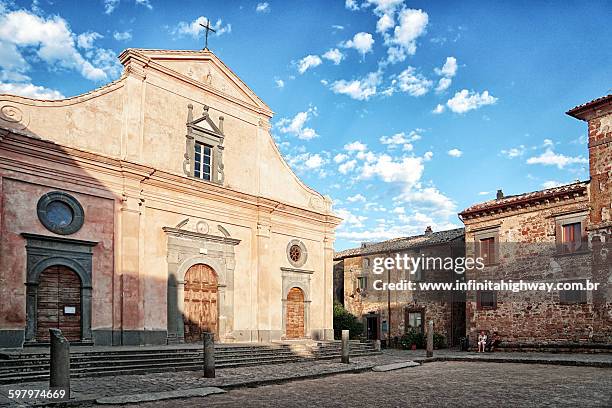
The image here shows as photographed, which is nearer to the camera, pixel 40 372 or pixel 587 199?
pixel 40 372

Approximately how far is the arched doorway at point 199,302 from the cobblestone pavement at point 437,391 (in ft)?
20.5

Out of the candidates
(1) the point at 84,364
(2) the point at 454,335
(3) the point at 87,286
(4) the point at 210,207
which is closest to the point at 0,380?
(1) the point at 84,364

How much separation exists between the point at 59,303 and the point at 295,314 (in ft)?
32.6

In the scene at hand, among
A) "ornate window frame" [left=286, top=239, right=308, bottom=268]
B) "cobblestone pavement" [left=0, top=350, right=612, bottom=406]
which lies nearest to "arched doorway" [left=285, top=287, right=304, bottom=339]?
"ornate window frame" [left=286, top=239, right=308, bottom=268]

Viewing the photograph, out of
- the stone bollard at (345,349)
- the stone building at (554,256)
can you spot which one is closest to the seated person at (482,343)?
the stone building at (554,256)

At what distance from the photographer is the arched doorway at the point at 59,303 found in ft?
49.9

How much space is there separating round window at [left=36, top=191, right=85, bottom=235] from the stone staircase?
11.1 ft

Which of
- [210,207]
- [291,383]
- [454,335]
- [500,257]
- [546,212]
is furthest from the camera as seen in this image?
[454,335]

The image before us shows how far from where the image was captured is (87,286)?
16.1 m

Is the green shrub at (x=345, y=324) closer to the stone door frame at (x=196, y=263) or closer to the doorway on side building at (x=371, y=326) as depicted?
the doorway on side building at (x=371, y=326)

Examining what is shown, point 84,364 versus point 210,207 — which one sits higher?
point 210,207

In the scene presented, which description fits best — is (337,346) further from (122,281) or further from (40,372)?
(40,372)

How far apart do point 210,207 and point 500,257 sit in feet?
Answer: 44.1

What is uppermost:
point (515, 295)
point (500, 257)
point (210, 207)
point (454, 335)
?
point (210, 207)
